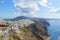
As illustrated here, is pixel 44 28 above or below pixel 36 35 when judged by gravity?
above

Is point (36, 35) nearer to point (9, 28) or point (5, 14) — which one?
point (9, 28)

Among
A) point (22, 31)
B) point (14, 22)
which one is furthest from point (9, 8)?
point (22, 31)

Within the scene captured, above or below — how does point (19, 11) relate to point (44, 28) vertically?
above

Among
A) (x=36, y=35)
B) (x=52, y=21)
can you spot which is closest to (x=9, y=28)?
(x=36, y=35)

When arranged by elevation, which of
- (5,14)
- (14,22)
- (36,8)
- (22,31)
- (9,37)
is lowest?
(9,37)

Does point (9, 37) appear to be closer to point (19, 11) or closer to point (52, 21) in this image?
point (19, 11)

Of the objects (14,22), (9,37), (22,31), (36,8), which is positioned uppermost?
(36,8)
